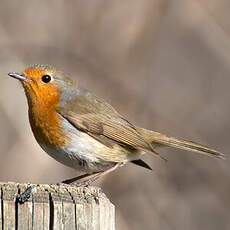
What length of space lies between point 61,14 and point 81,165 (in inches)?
93.6

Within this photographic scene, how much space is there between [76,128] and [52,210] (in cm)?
228

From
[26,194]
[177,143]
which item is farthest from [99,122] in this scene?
[26,194]

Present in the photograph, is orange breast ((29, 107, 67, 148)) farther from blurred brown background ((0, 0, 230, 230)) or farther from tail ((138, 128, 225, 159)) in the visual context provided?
blurred brown background ((0, 0, 230, 230))

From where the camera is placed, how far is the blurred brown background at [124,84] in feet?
22.0

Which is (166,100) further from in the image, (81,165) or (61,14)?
(81,165)

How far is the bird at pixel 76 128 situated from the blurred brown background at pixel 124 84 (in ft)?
4.45

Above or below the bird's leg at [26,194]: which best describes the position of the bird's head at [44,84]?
above

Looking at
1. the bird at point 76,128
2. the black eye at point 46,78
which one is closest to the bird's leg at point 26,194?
the bird at point 76,128

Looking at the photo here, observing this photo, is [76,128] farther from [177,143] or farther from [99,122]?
[177,143]

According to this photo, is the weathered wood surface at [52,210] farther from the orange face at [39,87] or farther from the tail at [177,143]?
the tail at [177,143]

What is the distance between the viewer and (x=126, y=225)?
679cm

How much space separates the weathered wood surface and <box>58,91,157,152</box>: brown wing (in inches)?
83.8

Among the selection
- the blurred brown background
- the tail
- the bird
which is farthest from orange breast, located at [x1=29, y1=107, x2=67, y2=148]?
the blurred brown background

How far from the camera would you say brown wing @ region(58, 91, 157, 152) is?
17.0ft
